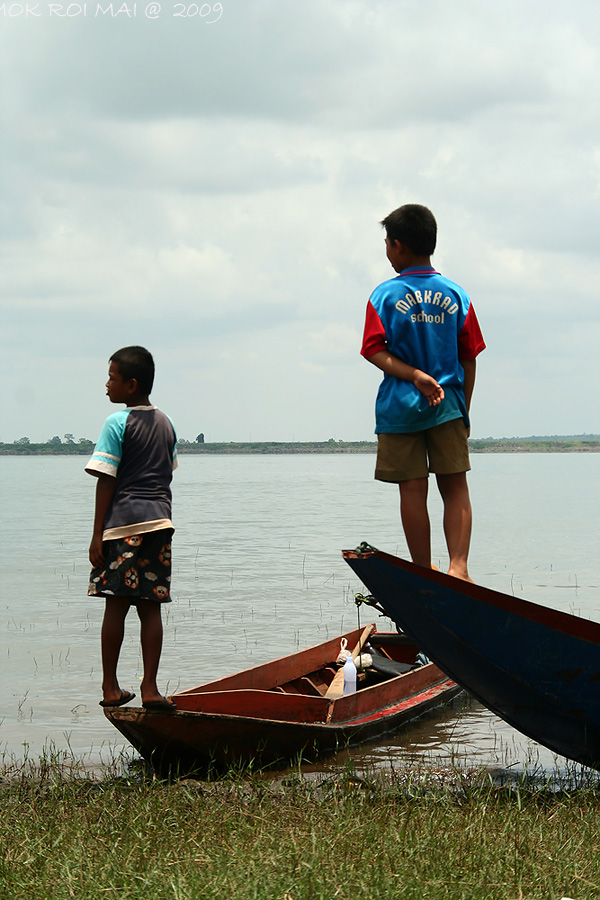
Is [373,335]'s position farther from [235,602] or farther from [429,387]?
[235,602]

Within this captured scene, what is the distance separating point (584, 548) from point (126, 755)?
73.9ft

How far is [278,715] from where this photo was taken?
23.9 ft

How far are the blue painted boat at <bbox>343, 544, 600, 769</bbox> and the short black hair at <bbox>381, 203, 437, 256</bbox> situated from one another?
1.71m

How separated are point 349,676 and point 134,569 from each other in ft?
11.0

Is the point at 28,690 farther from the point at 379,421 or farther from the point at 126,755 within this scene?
the point at 379,421

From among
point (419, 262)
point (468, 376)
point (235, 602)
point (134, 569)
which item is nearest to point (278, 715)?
point (134, 569)

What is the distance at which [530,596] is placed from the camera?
18.8 m

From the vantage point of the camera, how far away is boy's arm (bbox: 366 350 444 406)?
17.0ft

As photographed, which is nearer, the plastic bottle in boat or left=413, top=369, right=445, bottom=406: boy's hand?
left=413, top=369, right=445, bottom=406: boy's hand

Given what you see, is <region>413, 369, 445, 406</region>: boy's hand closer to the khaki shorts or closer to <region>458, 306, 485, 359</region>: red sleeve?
the khaki shorts

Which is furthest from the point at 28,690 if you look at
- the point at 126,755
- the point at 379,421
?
the point at 379,421

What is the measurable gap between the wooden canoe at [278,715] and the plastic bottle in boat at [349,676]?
0.82 feet

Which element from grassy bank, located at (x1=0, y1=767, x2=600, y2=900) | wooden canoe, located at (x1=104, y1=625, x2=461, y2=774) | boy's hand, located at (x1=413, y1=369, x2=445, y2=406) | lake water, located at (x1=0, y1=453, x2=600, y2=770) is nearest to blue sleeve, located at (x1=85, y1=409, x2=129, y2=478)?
wooden canoe, located at (x1=104, y1=625, x2=461, y2=774)

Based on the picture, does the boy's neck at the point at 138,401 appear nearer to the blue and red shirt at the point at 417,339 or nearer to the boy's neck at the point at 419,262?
the blue and red shirt at the point at 417,339
